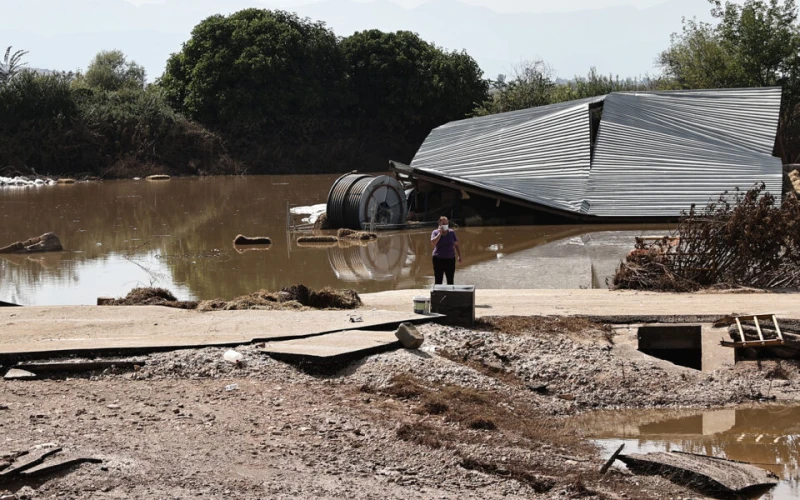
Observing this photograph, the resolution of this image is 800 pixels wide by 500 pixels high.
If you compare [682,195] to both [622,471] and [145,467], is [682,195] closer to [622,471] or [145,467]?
[622,471]

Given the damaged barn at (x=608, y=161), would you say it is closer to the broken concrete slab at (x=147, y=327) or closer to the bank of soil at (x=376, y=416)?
the bank of soil at (x=376, y=416)

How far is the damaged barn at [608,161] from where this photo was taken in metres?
27.7

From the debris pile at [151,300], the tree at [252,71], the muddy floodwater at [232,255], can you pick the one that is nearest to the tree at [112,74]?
the tree at [252,71]

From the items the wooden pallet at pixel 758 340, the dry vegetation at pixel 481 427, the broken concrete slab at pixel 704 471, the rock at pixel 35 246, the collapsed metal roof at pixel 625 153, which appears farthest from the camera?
the collapsed metal roof at pixel 625 153

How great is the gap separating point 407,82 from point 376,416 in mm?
45320

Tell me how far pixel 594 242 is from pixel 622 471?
15.7m

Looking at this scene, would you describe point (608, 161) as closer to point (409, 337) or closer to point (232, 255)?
point (232, 255)

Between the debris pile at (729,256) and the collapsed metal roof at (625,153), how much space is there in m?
10.4

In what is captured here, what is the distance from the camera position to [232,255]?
2331 centimetres

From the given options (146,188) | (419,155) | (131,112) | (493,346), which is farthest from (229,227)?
(131,112)

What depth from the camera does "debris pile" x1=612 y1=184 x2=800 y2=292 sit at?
52.9ft

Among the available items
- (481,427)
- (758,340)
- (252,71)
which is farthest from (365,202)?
(252,71)

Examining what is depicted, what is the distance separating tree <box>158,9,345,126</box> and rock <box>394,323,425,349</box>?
1579 inches

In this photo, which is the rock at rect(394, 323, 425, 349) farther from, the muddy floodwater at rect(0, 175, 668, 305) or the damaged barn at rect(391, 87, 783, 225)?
the damaged barn at rect(391, 87, 783, 225)
